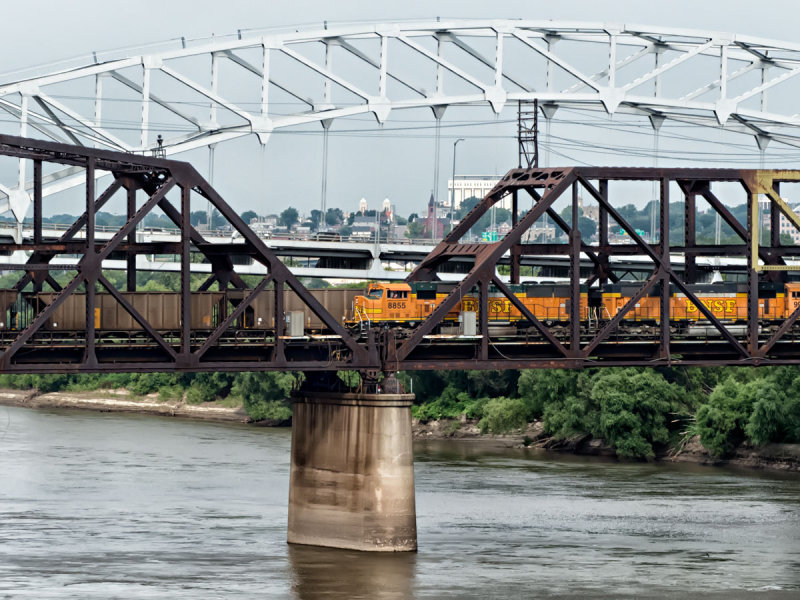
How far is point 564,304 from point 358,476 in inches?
834

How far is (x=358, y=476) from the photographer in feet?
215

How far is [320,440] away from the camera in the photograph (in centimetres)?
6762

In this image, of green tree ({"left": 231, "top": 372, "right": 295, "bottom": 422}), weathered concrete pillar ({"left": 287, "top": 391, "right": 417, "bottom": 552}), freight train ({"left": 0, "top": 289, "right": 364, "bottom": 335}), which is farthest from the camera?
green tree ({"left": 231, "top": 372, "right": 295, "bottom": 422})

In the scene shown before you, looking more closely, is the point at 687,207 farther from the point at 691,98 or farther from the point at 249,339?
the point at 691,98

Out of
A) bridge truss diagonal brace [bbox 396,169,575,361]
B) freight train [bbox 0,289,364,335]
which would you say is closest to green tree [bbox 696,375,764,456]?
bridge truss diagonal brace [bbox 396,169,575,361]

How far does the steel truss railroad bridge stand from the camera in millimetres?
60875

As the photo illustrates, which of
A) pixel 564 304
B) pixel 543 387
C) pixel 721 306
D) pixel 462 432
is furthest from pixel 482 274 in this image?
pixel 462 432

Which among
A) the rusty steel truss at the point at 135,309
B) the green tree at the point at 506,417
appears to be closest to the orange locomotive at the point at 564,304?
the rusty steel truss at the point at 135,309

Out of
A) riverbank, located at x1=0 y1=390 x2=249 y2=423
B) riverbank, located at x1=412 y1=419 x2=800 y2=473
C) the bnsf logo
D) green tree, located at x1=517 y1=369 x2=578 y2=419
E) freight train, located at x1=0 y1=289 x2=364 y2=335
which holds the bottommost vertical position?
riverbank, located at x1=412 y1=419 x2=800 y2=473

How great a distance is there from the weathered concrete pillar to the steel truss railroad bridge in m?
2.04

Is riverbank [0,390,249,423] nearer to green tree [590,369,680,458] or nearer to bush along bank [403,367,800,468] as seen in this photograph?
bush along bank [403,367,800,468]

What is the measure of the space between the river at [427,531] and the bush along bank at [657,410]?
17.3 feet

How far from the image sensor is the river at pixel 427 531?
6062 cm

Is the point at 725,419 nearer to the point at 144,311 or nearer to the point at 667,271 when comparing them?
the point at 667,271
